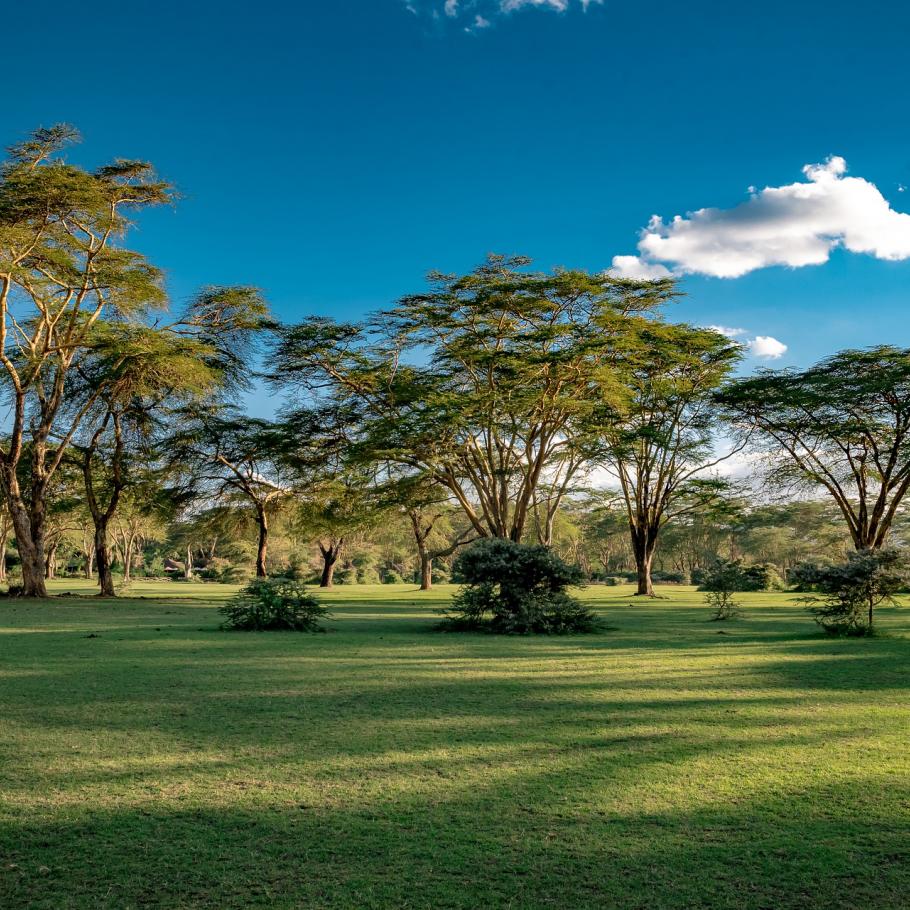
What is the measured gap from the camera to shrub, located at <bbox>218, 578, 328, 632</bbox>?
1298cm

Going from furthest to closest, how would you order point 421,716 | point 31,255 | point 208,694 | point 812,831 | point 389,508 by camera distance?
point 389,508 → point 31,255 → point 208,694 → point 421,716 → point 812,831

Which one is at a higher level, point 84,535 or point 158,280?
point 158,280

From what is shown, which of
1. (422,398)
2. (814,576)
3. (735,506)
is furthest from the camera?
(735,506)

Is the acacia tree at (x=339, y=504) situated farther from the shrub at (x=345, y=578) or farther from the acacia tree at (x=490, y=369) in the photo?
the shrub at (x=345, y=578)

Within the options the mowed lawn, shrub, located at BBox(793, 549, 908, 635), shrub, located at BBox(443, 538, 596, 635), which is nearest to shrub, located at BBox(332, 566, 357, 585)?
shrub, located at BBox(443, 538, 596, 635)

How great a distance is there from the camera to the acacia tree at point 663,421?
23.6 metres

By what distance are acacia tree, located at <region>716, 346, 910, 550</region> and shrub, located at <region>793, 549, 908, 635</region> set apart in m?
13.5

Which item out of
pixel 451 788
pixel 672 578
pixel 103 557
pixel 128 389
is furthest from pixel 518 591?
pixel 672 578

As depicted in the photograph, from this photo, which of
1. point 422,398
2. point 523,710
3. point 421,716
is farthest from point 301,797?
point 422,398

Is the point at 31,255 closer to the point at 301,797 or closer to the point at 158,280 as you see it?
the point at 158,280

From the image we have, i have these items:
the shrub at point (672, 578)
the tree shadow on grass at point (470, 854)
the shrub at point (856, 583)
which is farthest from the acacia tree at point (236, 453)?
the shrub at point (672, 578)

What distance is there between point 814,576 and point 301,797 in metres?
10.5

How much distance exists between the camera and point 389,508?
2683cm

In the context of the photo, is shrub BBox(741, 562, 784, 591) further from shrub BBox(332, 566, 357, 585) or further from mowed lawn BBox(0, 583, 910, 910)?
mowed lawn BBox(0, 583, 910, 910)
